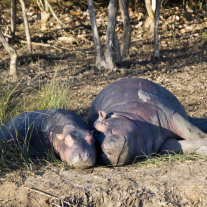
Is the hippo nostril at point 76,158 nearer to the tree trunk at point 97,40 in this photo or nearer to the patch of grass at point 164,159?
the patch of grass at point 164,159

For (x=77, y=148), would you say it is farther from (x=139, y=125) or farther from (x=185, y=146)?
(x=185, y=146)

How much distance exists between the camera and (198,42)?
10703 mm

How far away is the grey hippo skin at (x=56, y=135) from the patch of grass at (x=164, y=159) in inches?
23.7

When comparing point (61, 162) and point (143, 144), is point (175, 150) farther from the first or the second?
point (61, 162)

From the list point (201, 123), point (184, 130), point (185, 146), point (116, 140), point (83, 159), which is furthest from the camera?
point (201, 123)

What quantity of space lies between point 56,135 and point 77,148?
47cm

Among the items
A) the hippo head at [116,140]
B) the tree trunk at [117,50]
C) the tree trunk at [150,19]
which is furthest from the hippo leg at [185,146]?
the tree trunk at [150,19]

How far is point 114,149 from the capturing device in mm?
4195

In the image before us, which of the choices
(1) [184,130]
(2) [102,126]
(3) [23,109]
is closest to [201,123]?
(1) [184,130]

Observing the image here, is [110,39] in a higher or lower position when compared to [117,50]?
higher

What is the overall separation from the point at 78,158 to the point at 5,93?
8.42 ft

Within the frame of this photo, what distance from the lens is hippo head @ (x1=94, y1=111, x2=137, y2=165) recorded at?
4.21 meters

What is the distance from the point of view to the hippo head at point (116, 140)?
4.21m

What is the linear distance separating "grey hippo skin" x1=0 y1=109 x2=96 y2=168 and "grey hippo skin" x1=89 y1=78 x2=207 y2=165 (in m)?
0.18
